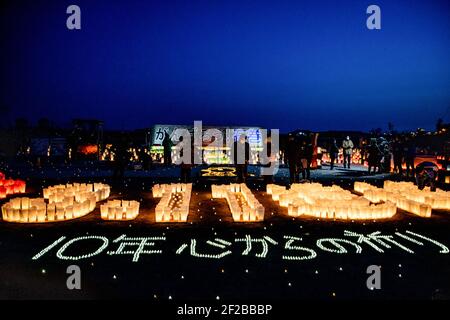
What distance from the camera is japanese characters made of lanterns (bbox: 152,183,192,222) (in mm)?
8141

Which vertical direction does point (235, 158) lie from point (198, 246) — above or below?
above

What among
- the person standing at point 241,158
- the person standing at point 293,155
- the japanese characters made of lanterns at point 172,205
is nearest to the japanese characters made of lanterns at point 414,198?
the person standing at point 293,155

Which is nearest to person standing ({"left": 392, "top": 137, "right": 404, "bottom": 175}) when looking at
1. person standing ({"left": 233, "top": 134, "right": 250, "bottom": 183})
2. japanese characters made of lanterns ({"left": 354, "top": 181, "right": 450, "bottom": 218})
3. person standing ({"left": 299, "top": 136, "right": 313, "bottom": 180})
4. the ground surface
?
person standing ({"left": 299, "top": 136, "right": 313, "bottom": 180})

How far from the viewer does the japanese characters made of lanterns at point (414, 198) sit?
29.5ft

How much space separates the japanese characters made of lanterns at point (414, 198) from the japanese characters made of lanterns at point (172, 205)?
17.1 feet

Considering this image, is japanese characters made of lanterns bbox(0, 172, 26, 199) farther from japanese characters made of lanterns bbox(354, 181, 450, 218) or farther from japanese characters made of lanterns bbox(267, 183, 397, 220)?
japanese characters made of lanterns bbox(354, 181, 450, 218)

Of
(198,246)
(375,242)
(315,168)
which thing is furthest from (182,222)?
(315,168)

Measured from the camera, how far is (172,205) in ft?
32.8

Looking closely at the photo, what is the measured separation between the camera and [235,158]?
605 inches

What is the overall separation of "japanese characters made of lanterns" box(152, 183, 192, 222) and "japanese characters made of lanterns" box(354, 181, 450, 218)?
5.22 meters

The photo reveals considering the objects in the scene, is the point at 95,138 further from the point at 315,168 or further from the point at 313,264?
the point at 313,264

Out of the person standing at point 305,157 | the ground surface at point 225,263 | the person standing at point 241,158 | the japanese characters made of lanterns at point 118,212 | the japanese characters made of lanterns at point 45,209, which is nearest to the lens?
the ground surface at point 225,263

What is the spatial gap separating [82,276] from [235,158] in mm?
10752

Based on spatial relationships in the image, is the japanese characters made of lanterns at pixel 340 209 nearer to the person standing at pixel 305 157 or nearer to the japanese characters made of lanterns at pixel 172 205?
the japanese characters made of lanterns at pixel 172 205
